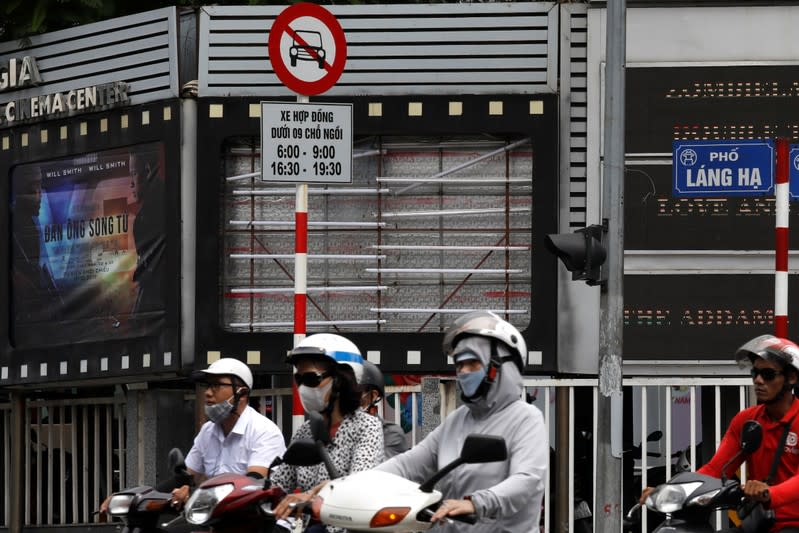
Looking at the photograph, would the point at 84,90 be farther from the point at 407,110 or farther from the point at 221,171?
the point at 407,110

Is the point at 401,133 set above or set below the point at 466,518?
above

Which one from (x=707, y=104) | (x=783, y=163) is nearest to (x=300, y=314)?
(x=783, y=163)

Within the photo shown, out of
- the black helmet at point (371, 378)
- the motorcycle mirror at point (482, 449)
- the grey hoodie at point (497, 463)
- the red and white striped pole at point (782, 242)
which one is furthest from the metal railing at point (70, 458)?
the motorcycle mirror at point (482, 449)

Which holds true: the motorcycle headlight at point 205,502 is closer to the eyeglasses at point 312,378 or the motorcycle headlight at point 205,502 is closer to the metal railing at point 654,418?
the eyeglasses at point 312,378

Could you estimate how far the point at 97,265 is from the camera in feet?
54.2

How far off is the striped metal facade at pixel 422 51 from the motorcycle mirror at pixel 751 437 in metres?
7.31

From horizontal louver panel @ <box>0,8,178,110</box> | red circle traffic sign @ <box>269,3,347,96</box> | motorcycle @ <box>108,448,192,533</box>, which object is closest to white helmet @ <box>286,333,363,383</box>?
motorcycle @ <box>108,448,192,533</box>

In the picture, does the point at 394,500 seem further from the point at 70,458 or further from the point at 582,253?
the point at 70,458

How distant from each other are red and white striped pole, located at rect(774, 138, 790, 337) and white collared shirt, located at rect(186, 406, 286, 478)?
3370 mm

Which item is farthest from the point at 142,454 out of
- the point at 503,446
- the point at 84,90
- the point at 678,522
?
the point at 503,446

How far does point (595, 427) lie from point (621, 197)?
1655 mm

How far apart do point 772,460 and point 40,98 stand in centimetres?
973

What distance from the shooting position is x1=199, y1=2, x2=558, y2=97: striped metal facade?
50.5ft

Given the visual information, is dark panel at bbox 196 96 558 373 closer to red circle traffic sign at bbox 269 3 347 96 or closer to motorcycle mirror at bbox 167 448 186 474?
red circle traffic sign at bbox 269 3 347 96
